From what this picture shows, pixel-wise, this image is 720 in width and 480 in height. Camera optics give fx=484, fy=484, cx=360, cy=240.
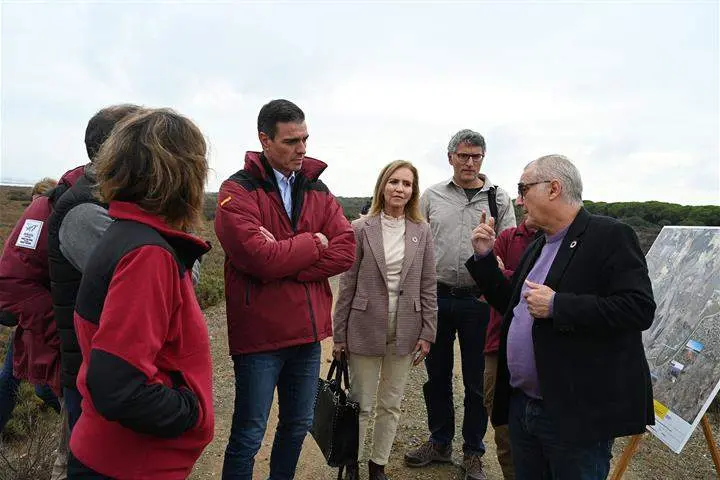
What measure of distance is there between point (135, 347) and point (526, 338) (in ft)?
5.53

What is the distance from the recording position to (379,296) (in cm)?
325

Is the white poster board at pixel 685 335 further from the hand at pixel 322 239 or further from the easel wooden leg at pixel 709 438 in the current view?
the hand at pixel 322 239

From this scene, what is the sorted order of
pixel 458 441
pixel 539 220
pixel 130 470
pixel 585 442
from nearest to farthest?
pixel 130 470 < pixel 585 442 < pixel 539 220 < pixel 458 441

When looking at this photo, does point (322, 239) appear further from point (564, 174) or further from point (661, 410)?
point (661, 410)

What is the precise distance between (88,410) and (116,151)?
820mm

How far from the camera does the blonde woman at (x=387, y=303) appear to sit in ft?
10.6

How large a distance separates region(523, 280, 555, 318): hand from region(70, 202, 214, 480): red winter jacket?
1.35 m

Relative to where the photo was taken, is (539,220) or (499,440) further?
(499,440)

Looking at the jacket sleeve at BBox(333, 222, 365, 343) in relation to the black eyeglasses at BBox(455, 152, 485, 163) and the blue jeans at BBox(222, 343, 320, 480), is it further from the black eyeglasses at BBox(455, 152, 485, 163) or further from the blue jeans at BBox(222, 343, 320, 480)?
the black eyeglasses at BBox(455, 152, 485, 163)

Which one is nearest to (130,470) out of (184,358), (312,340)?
(184,358)

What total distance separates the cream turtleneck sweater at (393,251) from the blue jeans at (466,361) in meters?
0.54

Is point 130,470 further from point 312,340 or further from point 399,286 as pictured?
point 399,286

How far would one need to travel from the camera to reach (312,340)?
272cm

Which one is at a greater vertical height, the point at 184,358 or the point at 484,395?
the point at 184,358
